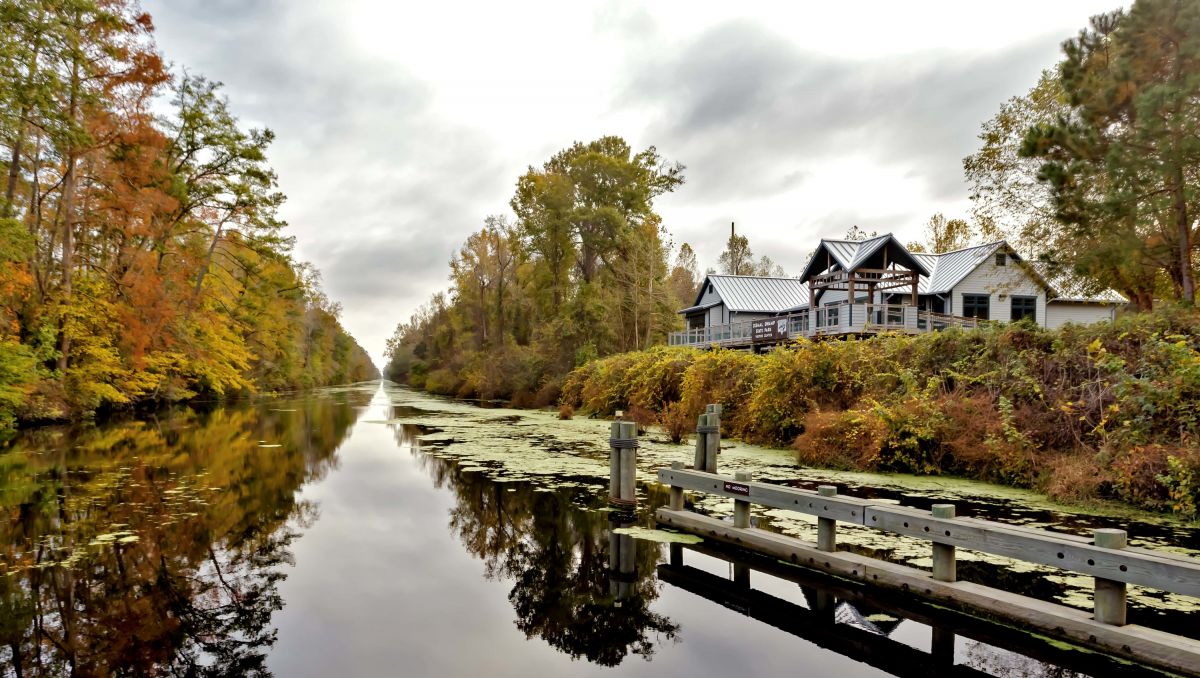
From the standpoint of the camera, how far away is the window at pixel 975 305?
3181 cm

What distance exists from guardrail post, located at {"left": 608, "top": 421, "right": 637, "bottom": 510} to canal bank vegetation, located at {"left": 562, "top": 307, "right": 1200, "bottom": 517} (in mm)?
5157

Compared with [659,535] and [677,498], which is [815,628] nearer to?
[659,535]

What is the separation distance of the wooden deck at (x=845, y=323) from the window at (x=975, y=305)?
117 inches

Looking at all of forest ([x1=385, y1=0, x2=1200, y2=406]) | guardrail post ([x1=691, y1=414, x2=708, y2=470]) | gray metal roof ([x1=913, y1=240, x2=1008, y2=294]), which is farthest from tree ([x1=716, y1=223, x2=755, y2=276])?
guardrail post ([x1=691, y1=414, x2=708, y2=470])

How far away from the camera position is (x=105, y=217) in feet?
76.1

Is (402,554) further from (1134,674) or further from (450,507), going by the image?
(1134,674)

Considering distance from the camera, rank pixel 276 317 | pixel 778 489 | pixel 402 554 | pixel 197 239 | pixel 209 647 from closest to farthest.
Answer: pixel 209 647
pixel 778 489
pixel 402 554
pixel 197 239
pixel 276 317

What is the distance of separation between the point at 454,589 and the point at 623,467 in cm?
310

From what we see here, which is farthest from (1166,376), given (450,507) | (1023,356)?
(450,507)

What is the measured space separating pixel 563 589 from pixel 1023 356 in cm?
1020

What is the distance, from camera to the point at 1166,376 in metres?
9.52

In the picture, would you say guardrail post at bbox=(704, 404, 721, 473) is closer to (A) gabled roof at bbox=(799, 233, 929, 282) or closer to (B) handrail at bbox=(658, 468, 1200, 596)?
(B) handrail at bbox=(658, 468, 1200, 596)

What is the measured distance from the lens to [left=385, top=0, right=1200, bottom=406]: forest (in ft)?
37.0

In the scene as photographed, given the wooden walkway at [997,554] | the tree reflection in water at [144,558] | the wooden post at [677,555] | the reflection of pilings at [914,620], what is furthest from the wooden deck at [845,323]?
the tree reflection in water at [144,558]
